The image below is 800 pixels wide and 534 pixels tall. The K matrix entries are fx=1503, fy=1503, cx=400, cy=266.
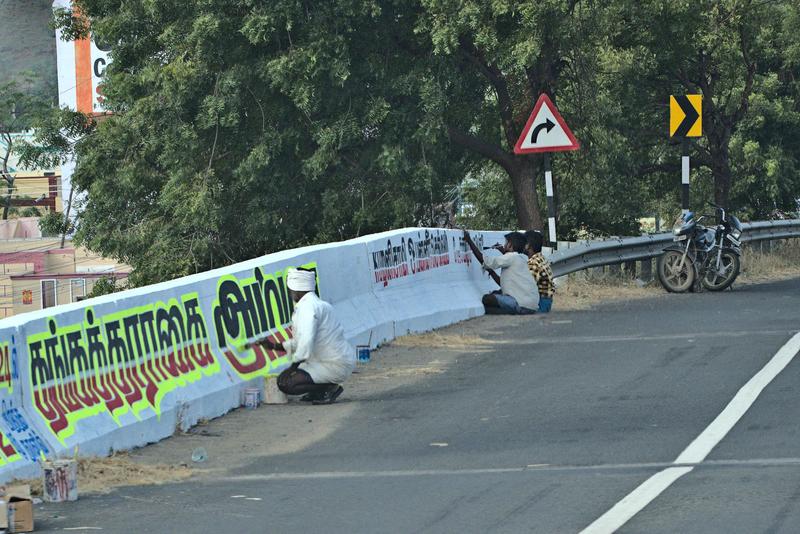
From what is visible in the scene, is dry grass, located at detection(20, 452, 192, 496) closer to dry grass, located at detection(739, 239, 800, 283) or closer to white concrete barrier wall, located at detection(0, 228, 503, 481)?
white concrete barrier wall, located at detection(0, 228, 503, 481)

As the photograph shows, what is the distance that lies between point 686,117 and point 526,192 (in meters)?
6.22

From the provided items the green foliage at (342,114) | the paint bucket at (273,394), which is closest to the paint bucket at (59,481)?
the paint bucket at (273,394)

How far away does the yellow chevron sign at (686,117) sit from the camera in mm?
24281

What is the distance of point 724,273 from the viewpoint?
22.8m

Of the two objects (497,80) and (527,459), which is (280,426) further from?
(497,80)

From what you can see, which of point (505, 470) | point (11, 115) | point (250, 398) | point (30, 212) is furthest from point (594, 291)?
point (11, 115)

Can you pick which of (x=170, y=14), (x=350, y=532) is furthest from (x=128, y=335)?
(x=170, y=14)

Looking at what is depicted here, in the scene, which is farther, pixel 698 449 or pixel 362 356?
pixel 362 356

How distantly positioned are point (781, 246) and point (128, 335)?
22502 millimetres

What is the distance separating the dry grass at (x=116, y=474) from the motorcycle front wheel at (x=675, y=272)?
13.6 metres

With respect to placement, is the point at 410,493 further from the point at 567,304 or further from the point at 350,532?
A: the point at 567,304

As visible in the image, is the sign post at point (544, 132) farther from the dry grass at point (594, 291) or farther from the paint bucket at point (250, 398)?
the paint bucket at point (250, 398)

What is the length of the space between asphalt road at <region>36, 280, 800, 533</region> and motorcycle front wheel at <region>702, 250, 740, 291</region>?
6.69m

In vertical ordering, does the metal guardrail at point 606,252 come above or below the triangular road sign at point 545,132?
below
